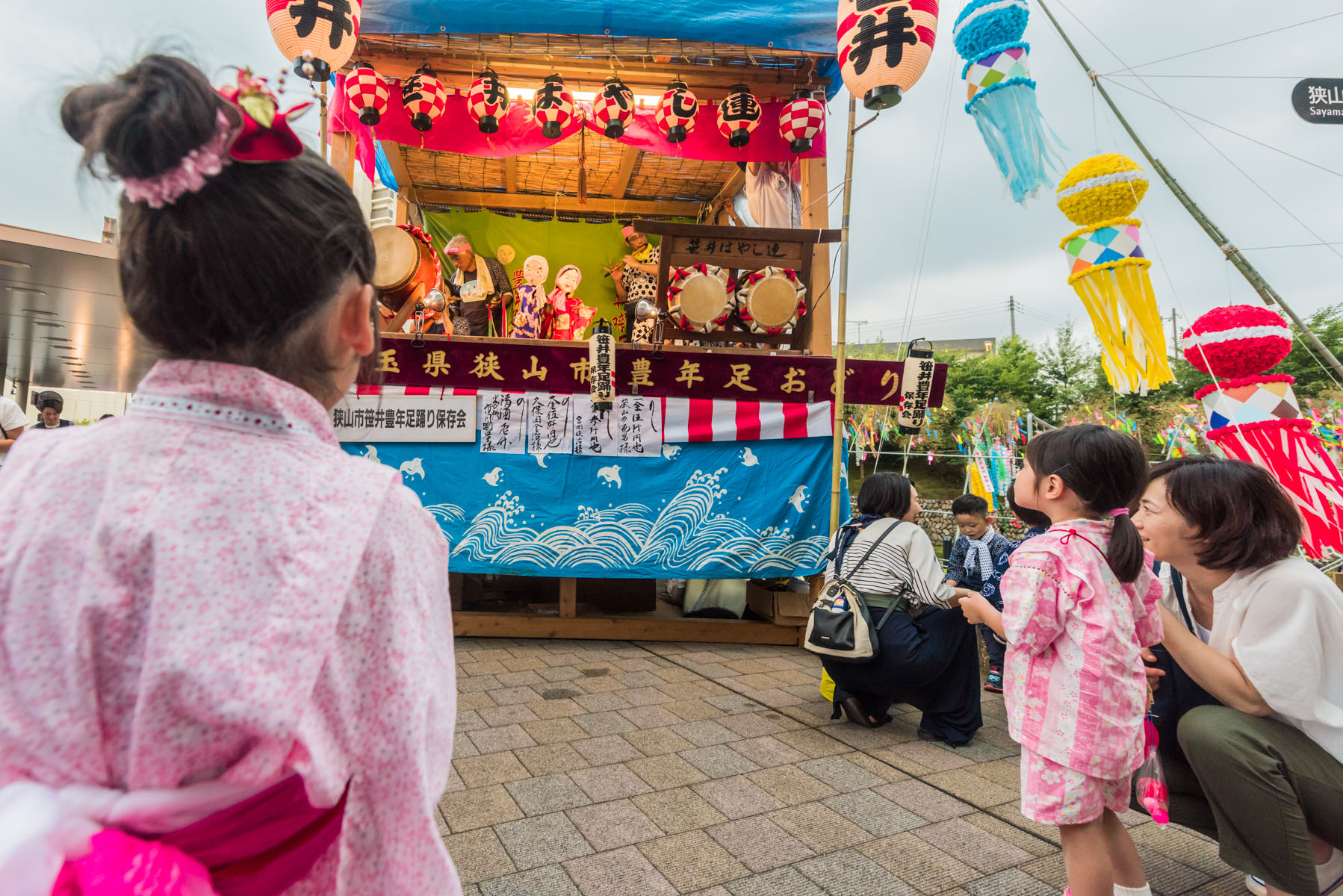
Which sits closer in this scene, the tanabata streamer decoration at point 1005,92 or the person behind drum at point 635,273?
the tanabata streamer decoration at point 1005,92

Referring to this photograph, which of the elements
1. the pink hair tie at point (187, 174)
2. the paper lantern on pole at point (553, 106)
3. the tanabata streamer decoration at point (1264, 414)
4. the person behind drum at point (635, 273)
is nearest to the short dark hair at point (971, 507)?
the tanabata streamer decoration at point (1264, 414)

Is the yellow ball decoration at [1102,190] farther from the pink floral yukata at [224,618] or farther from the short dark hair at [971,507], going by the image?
the pink floral yukata at [224,618]

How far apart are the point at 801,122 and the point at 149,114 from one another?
267 inches

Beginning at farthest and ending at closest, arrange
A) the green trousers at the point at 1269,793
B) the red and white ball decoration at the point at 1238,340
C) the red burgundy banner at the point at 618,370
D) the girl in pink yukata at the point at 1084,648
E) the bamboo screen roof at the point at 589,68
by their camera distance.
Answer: the bamboo screen roof at the point at 589,68, the red burgundy banner at the point at 618,370, the red and white ball decoration at the point at 1238,340, the girl in pink yukata at the point at 1084,648, the green trousers at the point at 1269,793

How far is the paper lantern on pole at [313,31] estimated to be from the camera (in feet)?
17.9

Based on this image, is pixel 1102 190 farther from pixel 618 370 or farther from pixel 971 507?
pixel 618 370

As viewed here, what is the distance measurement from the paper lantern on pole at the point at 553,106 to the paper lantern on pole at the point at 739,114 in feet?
4.85

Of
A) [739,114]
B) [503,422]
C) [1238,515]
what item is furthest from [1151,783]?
[739,114]

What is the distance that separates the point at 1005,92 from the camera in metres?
4.49

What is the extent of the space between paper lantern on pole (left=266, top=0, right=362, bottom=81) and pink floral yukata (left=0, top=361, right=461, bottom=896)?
5.80 meters

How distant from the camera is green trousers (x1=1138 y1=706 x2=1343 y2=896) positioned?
202 cm

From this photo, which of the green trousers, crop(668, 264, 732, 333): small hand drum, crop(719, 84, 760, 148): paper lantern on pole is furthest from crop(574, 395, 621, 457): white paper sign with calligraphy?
the green trousers

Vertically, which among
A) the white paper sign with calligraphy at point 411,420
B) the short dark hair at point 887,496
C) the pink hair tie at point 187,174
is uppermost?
the pink hair tie at point 187,174

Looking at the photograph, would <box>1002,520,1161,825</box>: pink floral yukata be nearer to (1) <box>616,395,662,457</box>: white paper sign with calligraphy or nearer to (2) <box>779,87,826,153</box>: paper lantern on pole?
(1) <box>616,395,662,457</box>: white paper sign with calligraphy
